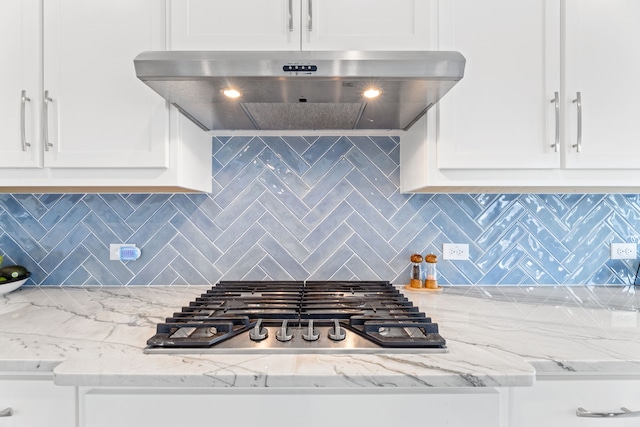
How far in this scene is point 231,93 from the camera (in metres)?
1.12

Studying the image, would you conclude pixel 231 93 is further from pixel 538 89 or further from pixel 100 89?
pixel 538 89

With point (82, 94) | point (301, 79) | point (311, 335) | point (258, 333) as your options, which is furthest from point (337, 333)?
point (82, 94)

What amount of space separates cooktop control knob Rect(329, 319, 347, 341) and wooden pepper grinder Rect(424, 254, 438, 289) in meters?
0.68

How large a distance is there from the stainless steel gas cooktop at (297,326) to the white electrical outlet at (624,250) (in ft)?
3.52

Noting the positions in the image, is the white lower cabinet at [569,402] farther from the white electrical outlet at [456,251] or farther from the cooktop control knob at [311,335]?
the white electrical outlet at [456,251]

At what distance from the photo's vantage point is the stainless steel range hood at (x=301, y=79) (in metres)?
0.99

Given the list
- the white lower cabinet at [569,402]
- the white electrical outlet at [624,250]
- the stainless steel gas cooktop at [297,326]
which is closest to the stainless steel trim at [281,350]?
the stainless steel gas cooktop at [297,326]

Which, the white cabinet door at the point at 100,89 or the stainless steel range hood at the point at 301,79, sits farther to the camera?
the white cabinet door at the point at 100,89

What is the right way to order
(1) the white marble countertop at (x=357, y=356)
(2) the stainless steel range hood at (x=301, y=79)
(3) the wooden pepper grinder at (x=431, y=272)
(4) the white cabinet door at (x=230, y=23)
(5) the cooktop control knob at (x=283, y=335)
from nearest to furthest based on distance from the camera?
(1) the white marble countertop at (x=357, y=356)
(5) the cooktop control knob at (x=283, y=335)
(2) the stainless steel range hood at (x=301, y=79)
(4) the white cabinet door at (x=230, y=23)
(3) the wooden pepper grinder at (x=431, y=272)

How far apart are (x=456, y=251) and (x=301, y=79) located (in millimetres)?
1027

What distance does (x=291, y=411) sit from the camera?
2.65 feet

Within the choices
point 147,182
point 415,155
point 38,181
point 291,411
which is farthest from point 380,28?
point 38,181

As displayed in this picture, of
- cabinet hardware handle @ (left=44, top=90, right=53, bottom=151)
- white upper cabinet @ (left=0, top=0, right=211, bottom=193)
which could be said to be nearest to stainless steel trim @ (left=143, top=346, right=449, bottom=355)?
white upper cabinet @ (left=0, top=0, right=211, bottom=193)

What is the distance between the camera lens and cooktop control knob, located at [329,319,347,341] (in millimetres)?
898
